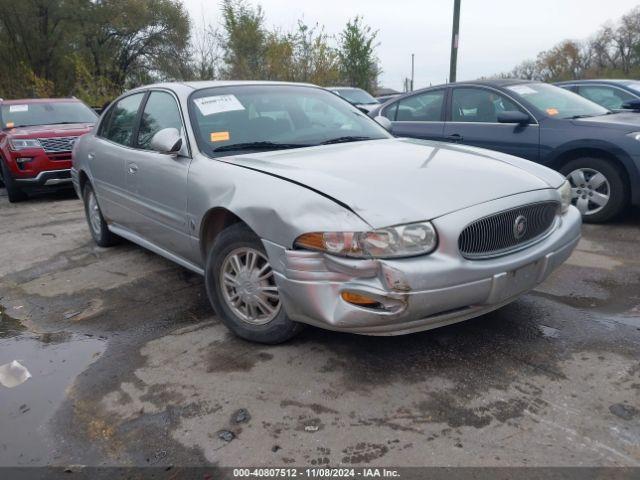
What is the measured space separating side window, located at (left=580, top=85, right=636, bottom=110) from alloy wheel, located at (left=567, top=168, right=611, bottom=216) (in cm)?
381

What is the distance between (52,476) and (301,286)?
4.39 feet

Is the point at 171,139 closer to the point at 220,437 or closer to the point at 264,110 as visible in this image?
the point at 264,110

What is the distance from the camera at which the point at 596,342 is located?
3123 mm

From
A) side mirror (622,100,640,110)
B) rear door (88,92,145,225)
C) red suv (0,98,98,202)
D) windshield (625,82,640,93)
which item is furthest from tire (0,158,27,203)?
windshield (625,82,640,93)

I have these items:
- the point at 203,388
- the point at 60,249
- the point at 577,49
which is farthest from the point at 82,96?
the point at 577,49

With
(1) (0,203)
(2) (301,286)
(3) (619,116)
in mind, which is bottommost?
(1) (0,203)

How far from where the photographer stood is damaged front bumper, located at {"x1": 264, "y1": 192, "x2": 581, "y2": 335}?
2.54m

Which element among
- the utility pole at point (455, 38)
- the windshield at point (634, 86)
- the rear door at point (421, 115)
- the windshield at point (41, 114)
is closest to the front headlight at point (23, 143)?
the windshield at point (41, 114)

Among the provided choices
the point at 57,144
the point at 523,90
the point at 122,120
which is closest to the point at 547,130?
the point at 523,90

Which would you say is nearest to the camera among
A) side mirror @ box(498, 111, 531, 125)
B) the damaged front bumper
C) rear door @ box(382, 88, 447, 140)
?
the damaged front bumper

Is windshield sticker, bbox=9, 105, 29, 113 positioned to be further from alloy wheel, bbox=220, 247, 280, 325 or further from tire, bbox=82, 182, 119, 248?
alloy wheel, bbox=220, 247, 280, 325

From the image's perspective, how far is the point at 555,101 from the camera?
6227 millimetres

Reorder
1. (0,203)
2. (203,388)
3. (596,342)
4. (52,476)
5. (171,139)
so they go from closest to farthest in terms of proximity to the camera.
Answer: (52,476), (203,388), (596,342), (171,139), (0,203)

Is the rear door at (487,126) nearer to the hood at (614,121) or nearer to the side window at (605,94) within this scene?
the hood at (614,121)
